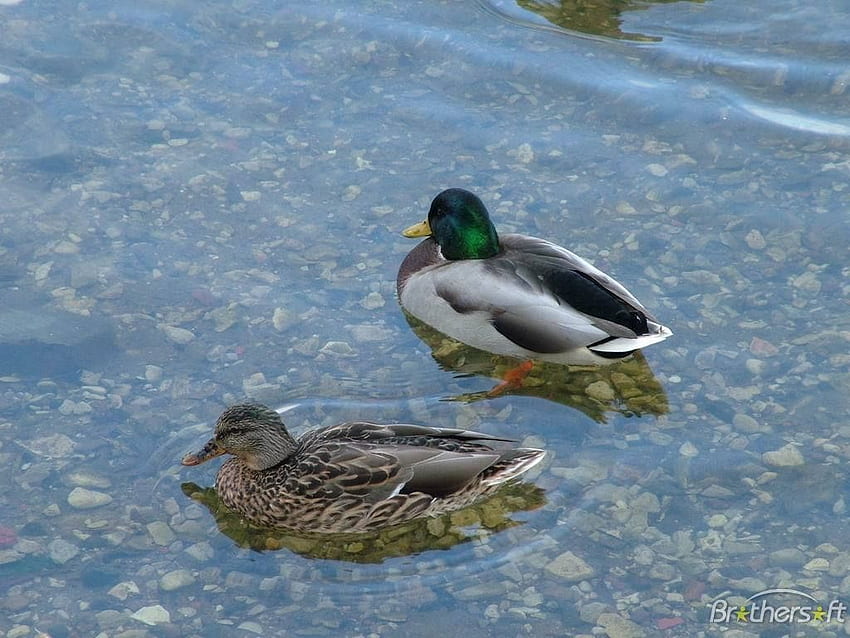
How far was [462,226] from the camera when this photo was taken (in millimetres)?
7875

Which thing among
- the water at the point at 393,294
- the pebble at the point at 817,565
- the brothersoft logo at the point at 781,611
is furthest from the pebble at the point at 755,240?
the brothersoft logo at the point at 781,611

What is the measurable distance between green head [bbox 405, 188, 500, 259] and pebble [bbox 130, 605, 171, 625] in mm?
3101

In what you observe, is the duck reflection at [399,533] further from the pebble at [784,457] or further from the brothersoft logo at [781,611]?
the pebble at [784,457]

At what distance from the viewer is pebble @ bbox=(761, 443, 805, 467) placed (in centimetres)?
656

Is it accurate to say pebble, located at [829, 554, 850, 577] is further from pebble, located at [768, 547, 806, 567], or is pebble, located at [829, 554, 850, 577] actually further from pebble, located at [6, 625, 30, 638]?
pebble, located at [6, 625, 30, 638]

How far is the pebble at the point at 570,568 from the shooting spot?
5.92 metres

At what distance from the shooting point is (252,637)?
5.66m

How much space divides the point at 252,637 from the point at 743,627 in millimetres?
2168

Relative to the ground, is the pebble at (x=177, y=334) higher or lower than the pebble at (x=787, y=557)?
higher

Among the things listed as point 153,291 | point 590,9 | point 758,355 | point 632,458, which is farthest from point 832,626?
point 590,9

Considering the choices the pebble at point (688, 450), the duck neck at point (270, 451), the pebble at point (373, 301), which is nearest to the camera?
the duck neck at point (270, 451)

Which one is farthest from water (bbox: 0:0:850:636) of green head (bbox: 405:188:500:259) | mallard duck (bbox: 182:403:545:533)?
green head (bbox: 405:188:500:259)

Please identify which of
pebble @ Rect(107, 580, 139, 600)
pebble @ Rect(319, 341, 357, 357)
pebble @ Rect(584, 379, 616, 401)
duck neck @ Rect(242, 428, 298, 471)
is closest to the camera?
pebble @ Rect(107, 580, 139, 600)

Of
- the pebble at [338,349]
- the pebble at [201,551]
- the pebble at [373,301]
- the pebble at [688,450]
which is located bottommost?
the pebble at [201,551]
